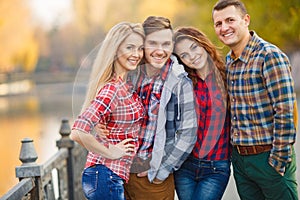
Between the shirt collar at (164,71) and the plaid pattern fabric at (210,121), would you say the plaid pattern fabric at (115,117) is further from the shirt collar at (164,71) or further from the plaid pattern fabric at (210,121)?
the plaid pattern fabric at (210,121)

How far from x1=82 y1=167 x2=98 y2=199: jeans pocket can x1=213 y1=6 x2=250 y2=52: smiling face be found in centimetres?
98

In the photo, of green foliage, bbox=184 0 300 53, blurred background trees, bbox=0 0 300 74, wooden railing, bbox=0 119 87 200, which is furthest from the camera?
blurred background trees, bbox=0 0 300 74

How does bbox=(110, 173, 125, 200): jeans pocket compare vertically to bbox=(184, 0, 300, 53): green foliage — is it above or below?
below

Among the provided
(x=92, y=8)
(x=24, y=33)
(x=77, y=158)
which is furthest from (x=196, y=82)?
(x=92, y=8)

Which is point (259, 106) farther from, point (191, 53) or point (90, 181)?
point (90, 181)

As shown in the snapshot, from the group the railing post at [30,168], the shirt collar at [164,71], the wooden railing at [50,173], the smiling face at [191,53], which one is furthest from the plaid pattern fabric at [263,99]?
the railing post at [30,168]

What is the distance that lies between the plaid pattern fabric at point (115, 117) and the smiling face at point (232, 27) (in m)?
0.59

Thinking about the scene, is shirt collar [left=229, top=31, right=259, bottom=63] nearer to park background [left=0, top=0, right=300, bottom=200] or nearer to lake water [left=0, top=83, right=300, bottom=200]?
park background [left=0, top=0, right=300, bottom=200]

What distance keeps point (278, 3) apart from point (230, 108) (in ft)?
38.3

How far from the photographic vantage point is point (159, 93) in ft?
8.91

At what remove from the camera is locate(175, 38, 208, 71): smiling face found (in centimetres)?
281

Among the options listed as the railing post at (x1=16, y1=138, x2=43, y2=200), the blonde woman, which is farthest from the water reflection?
the blonde woman

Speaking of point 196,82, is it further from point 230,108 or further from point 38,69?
point 38,69

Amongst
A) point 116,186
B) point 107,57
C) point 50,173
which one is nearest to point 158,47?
point 107,57
